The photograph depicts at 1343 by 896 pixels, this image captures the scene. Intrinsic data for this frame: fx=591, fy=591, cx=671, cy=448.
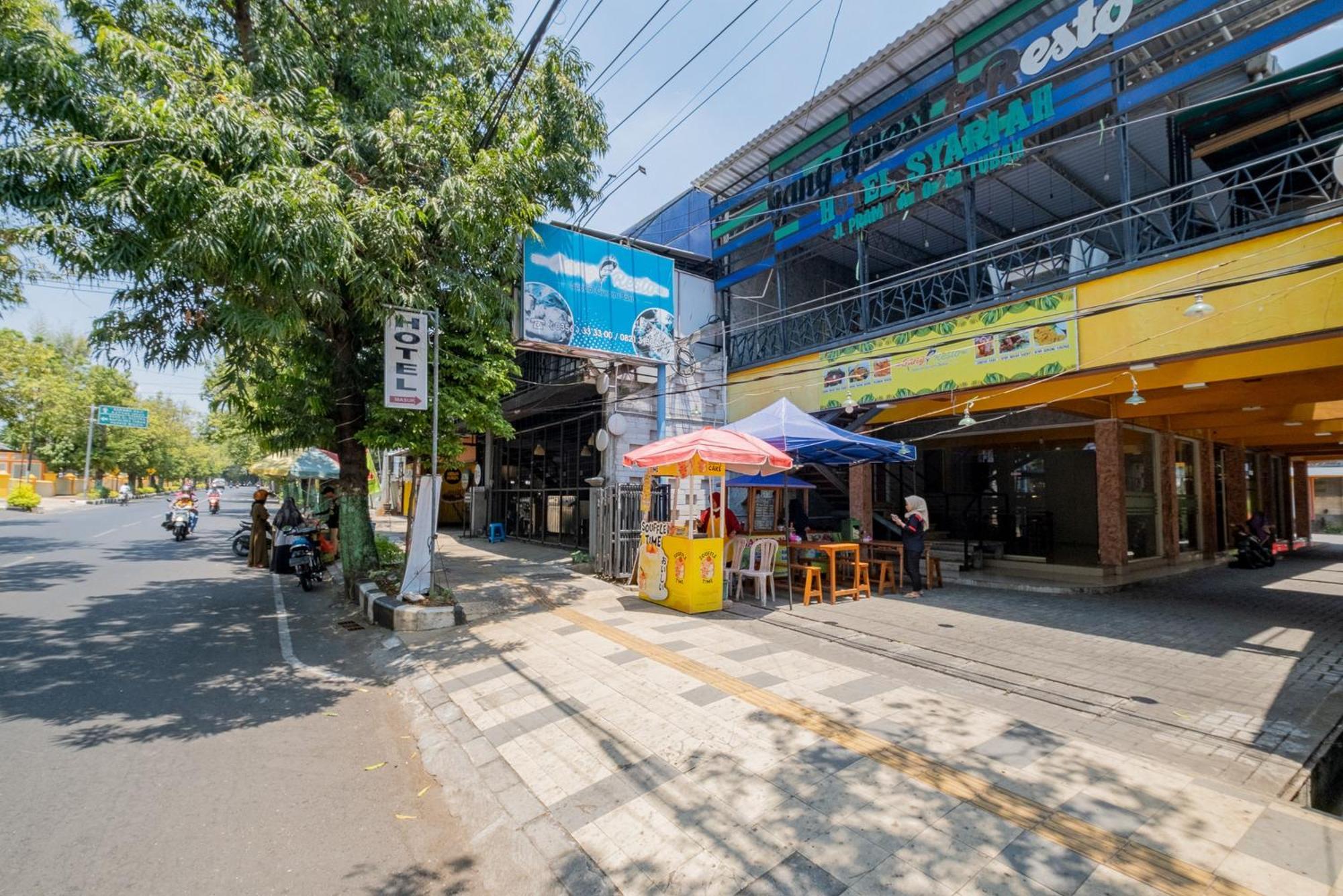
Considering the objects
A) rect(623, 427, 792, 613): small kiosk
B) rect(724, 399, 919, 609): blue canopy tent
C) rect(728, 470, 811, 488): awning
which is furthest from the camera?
rect(728, 470, 811, 488): awning

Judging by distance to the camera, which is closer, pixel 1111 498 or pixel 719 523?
pixel 719 523

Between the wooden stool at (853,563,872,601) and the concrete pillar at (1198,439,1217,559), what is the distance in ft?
32.7

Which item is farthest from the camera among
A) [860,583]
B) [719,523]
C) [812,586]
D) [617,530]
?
[617,530]

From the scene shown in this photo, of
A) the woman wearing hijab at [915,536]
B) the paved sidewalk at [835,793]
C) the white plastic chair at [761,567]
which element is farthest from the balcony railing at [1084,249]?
the paved sidewalk at [835,793]

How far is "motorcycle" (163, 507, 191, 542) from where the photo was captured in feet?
56.5

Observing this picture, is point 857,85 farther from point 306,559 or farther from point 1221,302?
point 306,559

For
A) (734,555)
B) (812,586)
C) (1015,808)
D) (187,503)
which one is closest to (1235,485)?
(812,586)

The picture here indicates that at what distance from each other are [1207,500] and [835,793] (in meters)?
16.2

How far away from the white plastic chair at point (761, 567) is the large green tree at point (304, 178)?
4.28 m

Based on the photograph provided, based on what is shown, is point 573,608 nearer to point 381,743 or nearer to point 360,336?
point 381,743

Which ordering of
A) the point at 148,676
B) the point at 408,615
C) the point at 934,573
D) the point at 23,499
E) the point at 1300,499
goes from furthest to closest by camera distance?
the point at 23,499 < the point at 1300,499 < the point at 934,573 < the point at 408,615 < the point at 148,676

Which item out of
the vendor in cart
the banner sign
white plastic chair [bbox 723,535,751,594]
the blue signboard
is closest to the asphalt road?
the banner sign

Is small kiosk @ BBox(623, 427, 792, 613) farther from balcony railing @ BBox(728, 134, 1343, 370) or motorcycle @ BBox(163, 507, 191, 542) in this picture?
motorcycle @ BBox(163, 507, 191, 542)

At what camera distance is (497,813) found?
11.2 feet
